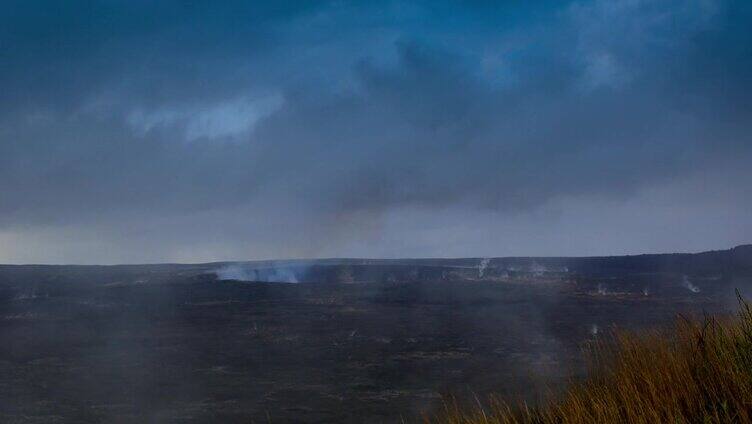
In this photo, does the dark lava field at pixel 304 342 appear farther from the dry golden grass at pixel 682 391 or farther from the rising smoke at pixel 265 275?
the rising smoke at pixel 265 275

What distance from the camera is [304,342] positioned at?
16844 millimetres

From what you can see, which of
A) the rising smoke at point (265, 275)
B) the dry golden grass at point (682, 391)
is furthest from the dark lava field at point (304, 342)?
the rising smoke at point (265, 275)

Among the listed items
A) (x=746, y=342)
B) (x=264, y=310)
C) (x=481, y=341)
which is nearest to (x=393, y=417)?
(x=746, y=342)

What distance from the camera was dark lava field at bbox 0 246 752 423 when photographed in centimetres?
1094

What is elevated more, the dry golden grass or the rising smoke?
the rising smoke

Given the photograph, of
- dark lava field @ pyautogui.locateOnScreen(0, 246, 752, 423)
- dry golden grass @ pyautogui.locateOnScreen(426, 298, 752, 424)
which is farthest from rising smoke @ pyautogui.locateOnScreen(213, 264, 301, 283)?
dry golden grass @ pyautogui.locateOnScreen(426, 298, 752, 424)

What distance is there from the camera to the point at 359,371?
13.5m

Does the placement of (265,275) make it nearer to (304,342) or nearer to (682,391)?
(304,342)

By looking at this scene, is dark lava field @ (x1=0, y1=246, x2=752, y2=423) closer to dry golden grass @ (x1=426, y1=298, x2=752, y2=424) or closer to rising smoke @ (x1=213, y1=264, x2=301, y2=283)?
dry golden grass @ (x1=426, y1=298, x2=752, y2=424)

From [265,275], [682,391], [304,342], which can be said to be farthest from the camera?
[265,275]

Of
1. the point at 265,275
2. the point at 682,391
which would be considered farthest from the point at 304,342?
the point at 265,275

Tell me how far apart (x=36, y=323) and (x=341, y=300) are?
10.0 m

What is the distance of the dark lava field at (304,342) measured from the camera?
10.9 metres

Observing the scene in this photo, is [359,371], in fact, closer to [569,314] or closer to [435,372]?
[435,372]
